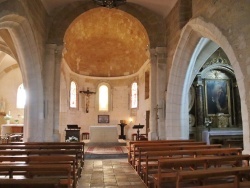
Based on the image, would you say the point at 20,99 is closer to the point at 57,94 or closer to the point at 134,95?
the point at 134,95

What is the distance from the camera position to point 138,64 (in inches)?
661

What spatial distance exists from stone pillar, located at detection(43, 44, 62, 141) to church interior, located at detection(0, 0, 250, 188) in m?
0.04

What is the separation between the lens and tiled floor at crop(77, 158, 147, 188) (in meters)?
5.17

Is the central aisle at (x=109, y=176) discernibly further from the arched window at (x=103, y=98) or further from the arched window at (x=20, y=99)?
the arched window at (x=20, y=99)

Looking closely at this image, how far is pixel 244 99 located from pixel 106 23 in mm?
10982

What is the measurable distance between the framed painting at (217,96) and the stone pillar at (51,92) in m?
7.42

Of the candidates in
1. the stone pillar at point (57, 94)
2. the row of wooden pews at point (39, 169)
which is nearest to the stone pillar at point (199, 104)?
the stone pillar at point (57, 94)

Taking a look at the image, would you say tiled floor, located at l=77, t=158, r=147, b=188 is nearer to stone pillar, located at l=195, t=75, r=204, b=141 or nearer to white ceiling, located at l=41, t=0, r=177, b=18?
stone pillar, located at l=195, t=75, r=204, b=141

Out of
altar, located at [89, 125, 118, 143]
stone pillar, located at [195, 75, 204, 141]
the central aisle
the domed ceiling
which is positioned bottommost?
the central aisle

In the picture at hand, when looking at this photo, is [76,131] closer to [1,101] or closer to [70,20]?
[70,20]

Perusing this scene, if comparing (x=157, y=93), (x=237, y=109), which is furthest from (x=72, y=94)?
(x=237, y=109)

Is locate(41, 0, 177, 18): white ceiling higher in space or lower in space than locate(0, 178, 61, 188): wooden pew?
higher

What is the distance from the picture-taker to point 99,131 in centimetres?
1272

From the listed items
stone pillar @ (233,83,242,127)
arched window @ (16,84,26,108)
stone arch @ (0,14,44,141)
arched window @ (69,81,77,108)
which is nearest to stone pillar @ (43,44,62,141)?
stone arch @ (0,14,44,141)
